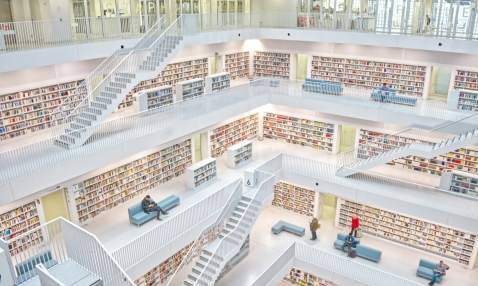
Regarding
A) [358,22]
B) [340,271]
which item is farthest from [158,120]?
[358,22]

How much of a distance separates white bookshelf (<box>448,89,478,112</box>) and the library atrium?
0.17 ft

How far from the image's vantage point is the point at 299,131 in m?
19.0

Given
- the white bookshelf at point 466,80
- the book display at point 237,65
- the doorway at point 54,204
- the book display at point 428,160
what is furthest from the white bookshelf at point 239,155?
the white bookshelf at point 466,80

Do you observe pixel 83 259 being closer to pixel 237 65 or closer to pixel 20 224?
pixel 20 224

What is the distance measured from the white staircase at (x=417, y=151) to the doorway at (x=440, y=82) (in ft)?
12.7

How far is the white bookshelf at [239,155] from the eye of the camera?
1644 centimetres

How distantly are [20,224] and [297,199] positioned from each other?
1126 cm

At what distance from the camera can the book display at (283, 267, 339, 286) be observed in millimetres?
15336

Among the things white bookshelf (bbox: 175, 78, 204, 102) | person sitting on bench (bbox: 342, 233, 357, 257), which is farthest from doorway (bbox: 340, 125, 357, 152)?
white bookshelf (bbox: 175, 78, 204, 102)

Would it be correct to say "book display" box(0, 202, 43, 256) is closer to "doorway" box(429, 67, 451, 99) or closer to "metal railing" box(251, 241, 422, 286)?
"metal railing" box(251, 241, 422, 286)

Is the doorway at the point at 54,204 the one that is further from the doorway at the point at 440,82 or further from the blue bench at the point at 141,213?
the doorway at the point at 440,82

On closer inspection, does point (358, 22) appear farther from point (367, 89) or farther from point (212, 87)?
point (212, 87)

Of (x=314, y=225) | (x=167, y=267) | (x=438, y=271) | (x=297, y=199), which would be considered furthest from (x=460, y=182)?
(x=167, y=267)

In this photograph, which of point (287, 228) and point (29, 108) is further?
point (287, 228)
